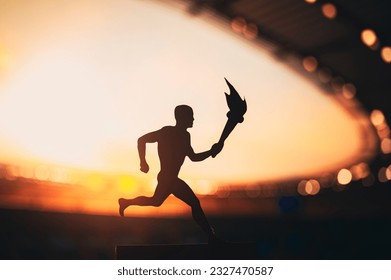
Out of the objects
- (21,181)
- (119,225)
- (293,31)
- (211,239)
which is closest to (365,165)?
(119,225)

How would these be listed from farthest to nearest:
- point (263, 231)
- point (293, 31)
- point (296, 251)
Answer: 1. point (263, 231)
2. point (296, 251)
3. point (293, 31)

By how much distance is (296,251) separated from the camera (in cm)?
3183

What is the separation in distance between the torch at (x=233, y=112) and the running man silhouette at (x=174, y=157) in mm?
19

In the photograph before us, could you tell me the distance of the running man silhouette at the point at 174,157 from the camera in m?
6.30

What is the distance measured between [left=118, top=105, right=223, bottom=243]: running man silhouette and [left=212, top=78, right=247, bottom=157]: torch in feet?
0.06

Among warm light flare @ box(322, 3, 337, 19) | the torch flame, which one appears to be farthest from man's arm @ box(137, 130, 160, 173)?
warm light flare @ box(322, 3, 337, 19)

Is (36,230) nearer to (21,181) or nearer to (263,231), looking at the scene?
(21,181)

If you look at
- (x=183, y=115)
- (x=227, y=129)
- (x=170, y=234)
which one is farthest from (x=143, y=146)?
(x=170, y=234)

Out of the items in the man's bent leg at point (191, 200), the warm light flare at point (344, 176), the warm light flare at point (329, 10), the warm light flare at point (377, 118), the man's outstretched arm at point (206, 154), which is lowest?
the man's bent leg at point (191, 200)

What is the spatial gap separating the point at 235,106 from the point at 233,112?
0.27 ft

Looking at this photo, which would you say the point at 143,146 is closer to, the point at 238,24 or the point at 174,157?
the point at 174,157

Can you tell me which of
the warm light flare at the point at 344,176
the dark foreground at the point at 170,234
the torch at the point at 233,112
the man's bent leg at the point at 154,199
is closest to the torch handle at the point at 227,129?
the torch at the point at 233,112

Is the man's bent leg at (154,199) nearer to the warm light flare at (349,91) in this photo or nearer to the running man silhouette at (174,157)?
the running man silhouette at (174,157)

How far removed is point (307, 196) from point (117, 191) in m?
21.5
